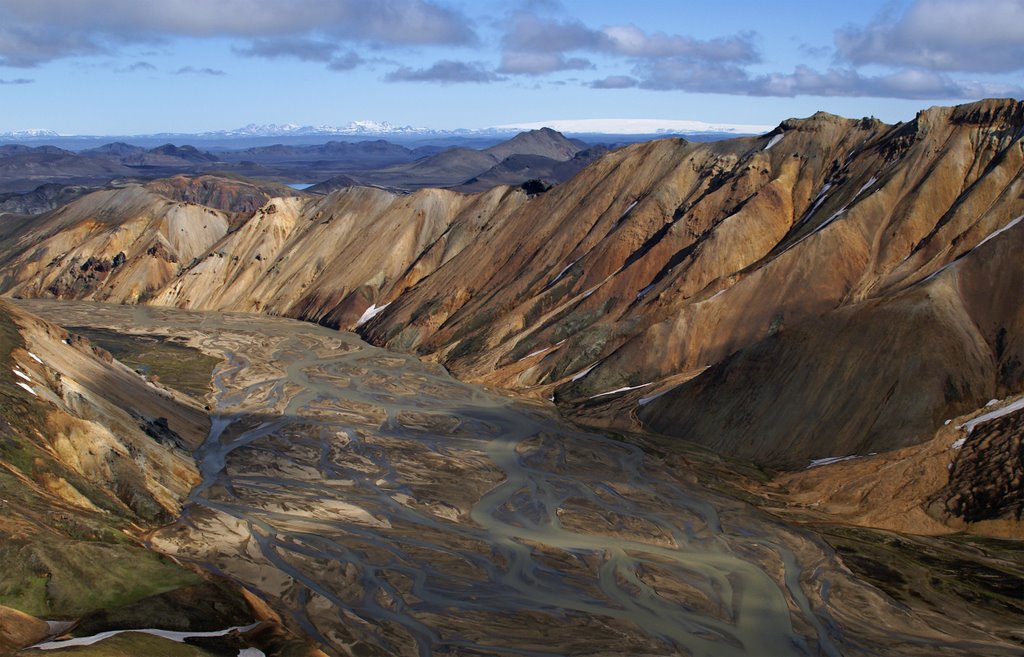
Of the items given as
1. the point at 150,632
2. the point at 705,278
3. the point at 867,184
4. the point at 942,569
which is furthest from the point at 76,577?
the point at 867,184

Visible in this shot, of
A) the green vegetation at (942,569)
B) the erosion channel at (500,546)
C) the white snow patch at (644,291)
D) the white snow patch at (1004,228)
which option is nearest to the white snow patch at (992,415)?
the green vegetation at (942,569)

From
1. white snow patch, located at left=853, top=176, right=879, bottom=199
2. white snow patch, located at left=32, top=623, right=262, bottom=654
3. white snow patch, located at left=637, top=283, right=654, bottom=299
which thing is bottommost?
white snow patch, located at left=32, top=623, right=262, bottom=654

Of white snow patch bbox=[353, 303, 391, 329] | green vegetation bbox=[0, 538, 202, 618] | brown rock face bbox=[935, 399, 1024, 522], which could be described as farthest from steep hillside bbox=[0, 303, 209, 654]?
white snow patch bbox=[353, 303, 391, 329]

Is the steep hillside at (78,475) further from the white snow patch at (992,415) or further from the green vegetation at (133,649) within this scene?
the white snow patch at (992,415)

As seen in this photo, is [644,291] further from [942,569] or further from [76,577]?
[76,577]

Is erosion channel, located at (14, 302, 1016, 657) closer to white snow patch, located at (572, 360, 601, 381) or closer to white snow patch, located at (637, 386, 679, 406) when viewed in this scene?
white snow patch, located at (572, 360, 601, 381)

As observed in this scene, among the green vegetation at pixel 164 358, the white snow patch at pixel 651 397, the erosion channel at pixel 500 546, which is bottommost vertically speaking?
the erosion channel at pixel 500 546
